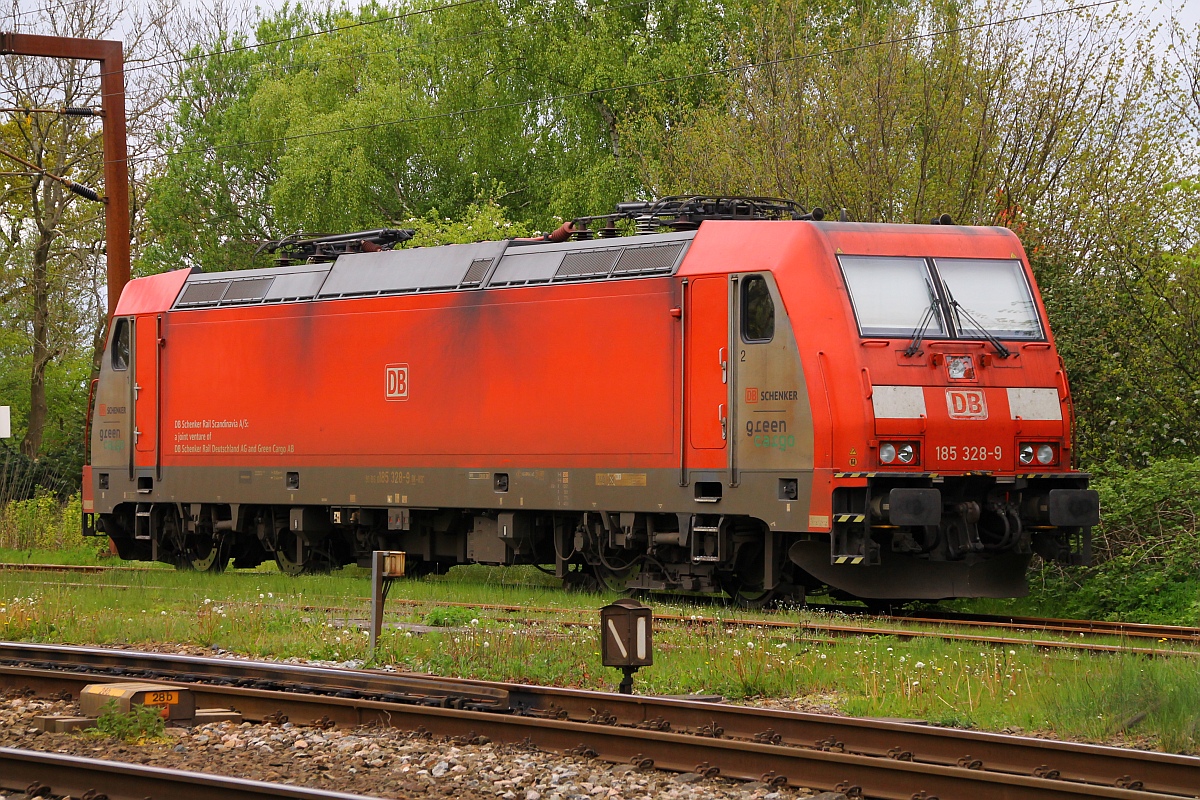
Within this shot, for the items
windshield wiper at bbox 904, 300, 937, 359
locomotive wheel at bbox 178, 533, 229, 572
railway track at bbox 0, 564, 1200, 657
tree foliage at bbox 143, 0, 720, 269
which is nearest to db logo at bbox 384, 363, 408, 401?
railway track at bbox 0, 564, 1200, 657

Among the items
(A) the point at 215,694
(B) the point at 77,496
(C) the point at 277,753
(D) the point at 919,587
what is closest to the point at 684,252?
(D) the point at 919,587

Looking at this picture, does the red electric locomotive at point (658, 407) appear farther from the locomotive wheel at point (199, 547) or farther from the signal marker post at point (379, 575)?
the signal marker post at point (379, 575)

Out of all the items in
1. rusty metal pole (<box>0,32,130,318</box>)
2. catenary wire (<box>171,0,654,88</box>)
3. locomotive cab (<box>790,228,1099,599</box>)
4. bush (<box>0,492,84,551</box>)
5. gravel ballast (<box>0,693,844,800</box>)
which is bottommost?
gravel ballast (<box>0,693,844,800</box>)

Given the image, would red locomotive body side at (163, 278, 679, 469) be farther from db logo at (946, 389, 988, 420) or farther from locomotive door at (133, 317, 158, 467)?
db logo at (946, 389, 988, 420)

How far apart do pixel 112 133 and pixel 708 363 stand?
1231 cm

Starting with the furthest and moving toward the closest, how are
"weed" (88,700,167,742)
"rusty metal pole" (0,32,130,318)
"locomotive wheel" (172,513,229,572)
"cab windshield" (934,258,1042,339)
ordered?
"rusty metal pole" (0,32,130,318) < "locomotive wheel" (172,513,229,572) < "cab windshield" (934,258,1042,339) < "weed" (88,700,167,742)

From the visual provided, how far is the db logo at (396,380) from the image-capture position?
1691 centimetres

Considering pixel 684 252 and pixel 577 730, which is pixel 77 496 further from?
pixel 577 730

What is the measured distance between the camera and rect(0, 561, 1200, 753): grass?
862 cm

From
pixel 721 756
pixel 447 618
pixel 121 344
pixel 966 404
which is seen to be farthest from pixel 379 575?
pixel 121 344

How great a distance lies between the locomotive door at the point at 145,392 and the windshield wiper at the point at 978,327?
427 inches

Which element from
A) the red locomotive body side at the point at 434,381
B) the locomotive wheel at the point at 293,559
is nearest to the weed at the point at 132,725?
the red locomotive body side at the point at 434,381

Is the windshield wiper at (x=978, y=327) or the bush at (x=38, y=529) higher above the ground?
the windshield wiper at (x=978, y=327)

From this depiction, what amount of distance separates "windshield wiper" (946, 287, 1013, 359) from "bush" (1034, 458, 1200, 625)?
2824 millimetres
